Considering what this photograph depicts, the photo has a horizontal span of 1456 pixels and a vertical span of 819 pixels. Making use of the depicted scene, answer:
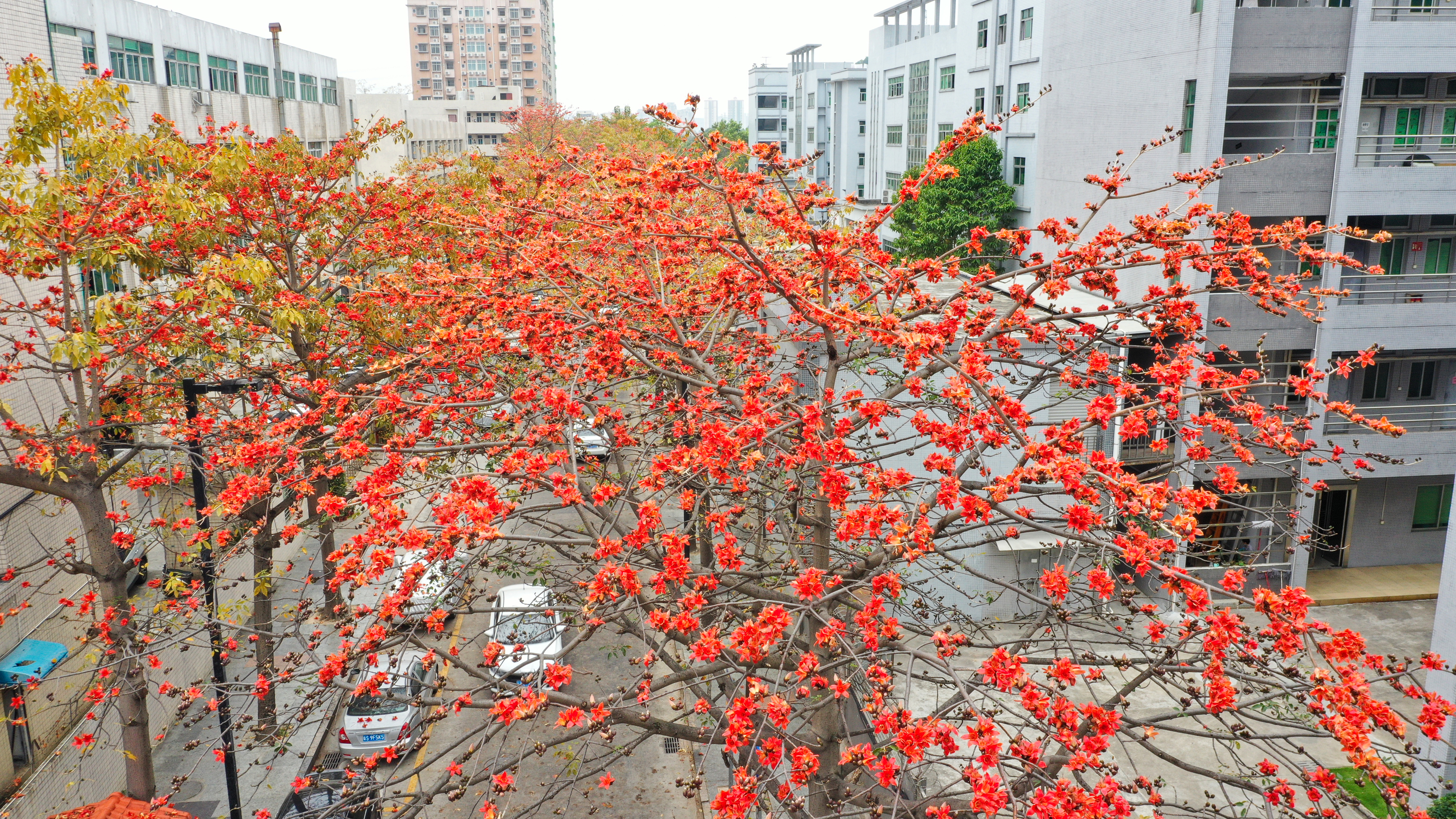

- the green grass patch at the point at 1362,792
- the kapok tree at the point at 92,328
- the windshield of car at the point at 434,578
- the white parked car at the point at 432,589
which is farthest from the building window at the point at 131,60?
the green grass patch at the point at 1362,792

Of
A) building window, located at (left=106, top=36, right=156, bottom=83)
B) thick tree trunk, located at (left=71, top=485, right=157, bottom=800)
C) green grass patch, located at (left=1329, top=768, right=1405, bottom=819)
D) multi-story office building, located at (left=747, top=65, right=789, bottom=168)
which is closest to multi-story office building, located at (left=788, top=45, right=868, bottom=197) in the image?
multi-story office building, located at (left=747, top=65, right=789, bottom=168)

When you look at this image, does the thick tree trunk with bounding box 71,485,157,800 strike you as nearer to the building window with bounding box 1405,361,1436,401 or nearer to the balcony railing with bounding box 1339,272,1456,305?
the balcony railing with bounding box 1339,272,1456,305

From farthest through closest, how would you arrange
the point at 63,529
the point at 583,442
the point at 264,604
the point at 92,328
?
the point at 264,604 < the point at 63,529 < the point at 92,328 < the point at 583,442

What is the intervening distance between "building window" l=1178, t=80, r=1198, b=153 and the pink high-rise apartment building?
4175 inches

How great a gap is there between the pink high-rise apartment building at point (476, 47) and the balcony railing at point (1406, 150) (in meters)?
107

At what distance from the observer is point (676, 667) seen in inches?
317

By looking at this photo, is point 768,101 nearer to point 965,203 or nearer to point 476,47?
point 476,47

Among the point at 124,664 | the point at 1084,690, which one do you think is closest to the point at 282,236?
the point at 124,664

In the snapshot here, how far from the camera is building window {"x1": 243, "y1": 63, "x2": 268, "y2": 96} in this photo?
90.4 ft

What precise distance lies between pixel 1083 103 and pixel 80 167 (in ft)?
70.1

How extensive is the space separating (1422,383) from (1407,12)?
7.41 m

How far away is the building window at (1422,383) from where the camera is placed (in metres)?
19.9

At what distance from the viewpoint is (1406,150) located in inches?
738

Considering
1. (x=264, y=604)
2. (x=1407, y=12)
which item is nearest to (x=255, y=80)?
(x=264, y=604)
